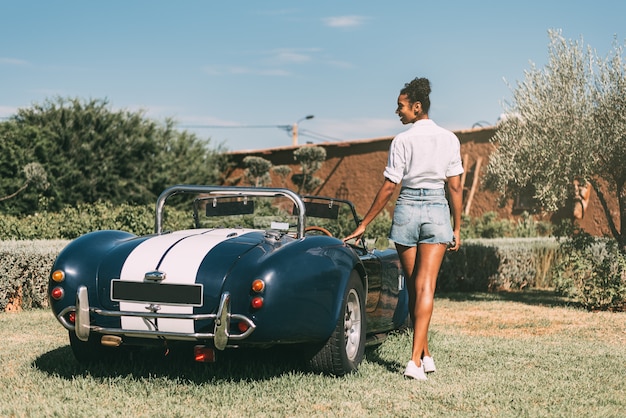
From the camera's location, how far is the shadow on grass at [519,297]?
12320mm

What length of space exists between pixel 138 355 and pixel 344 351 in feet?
5.63

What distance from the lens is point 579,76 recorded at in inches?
471

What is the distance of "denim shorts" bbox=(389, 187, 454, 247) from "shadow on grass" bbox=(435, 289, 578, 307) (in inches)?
269

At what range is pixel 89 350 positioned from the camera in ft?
19.1

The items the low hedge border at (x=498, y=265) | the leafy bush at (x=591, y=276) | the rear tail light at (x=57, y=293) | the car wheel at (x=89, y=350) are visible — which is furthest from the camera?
the low hedge border at (x=498, y=265)

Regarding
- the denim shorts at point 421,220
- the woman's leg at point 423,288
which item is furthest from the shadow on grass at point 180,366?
the denim shorts at point 421,220

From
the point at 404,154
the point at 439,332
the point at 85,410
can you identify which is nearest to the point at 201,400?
the point at 85,410

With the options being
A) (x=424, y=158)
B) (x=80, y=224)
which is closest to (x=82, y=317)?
(x=424, y=158)

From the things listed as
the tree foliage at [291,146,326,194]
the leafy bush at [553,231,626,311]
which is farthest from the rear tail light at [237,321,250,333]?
the tree foliage at [291,146,326,194]

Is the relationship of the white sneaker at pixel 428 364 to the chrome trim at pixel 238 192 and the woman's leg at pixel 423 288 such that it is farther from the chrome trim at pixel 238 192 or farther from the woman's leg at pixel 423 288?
the chrome trim at pixel 238 192

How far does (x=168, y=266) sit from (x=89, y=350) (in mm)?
1153

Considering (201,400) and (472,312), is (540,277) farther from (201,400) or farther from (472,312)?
(201,400)

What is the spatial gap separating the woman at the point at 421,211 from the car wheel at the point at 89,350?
1.96 meters

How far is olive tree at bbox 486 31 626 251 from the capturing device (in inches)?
446
